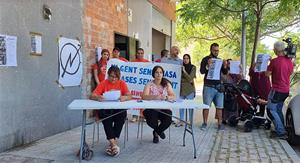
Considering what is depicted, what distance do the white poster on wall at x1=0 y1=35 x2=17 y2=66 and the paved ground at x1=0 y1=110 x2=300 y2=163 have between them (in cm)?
133

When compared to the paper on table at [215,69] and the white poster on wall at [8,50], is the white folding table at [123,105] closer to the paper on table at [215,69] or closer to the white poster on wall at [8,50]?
the white poster on wall at [8,50]

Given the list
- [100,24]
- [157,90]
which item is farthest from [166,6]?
[157,90]

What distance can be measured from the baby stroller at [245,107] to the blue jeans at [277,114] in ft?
2.61

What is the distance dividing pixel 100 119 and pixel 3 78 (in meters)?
1.53

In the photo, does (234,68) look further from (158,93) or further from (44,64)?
(44,64)

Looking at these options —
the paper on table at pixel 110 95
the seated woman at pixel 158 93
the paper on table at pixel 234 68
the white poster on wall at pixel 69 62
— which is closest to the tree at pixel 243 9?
the paper on table at pixel 234 68

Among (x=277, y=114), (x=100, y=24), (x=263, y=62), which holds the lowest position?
(x=277, y=114)

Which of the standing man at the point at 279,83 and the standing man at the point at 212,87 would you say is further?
the standing man at the point at 212,87

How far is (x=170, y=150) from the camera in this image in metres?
6.47

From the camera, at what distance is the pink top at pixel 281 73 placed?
757 centimetres

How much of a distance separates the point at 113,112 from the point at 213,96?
317 cm

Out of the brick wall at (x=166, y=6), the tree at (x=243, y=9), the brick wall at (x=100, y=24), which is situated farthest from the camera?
the brick wall at (x=166, y=6)

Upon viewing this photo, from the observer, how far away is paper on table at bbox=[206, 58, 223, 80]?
27.0 feet

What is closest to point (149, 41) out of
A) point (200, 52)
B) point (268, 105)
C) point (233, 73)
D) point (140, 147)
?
point (233, 73)
